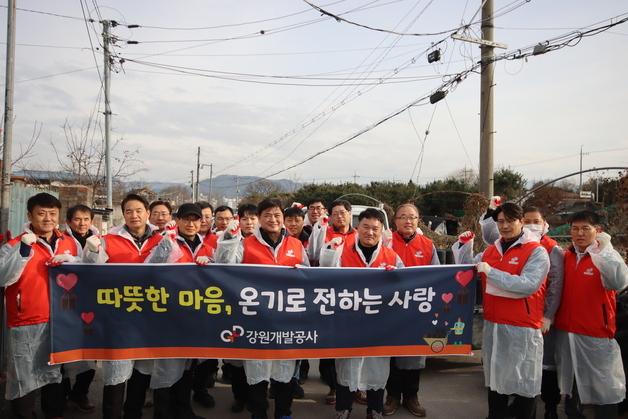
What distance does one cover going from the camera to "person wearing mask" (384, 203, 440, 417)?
13.4 ft

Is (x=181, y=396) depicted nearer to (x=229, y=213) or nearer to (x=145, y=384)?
(x=145, y=384)

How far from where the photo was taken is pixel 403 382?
418 cm

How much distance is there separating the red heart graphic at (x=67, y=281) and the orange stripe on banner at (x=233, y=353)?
0.51 m

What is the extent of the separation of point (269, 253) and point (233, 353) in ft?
2.82

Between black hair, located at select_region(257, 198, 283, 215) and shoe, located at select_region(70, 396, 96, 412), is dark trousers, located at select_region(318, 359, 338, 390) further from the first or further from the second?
shoe, located at select_region(70, 396, 96, 412)

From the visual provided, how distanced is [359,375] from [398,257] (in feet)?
3.48

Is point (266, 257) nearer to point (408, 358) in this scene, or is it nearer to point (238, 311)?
point (238, 311)

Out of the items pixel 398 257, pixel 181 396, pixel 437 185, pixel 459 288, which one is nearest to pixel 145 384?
pixel 181 396

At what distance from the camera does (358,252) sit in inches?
155

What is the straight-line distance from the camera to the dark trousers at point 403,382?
413 centimetres

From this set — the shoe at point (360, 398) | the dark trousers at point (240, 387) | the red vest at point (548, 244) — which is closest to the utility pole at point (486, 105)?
the red vest at point (548, 244)

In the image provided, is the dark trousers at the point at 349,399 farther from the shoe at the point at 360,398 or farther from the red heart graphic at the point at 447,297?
the red heart graphic at the point at 447,297

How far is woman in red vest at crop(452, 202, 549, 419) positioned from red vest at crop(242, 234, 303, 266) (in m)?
1.54

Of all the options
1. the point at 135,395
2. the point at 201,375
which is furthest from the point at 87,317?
the point at 201,375
